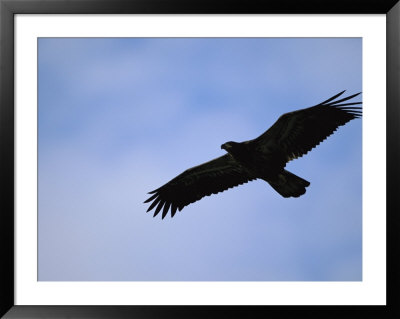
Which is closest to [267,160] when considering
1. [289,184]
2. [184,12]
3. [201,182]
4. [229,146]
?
[289,184]

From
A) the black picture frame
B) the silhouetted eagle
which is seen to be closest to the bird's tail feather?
the silhouetted eagle

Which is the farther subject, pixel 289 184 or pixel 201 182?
pixel 201 182

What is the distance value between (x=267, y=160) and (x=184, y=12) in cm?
181

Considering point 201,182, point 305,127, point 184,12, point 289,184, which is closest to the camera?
point 184,12

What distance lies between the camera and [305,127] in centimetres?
418

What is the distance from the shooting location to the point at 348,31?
3230 millimetres

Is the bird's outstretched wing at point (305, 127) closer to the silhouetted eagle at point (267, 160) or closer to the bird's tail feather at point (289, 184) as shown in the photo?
the silhouetted eagle at point (267, 160)

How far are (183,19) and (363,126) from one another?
1.48m

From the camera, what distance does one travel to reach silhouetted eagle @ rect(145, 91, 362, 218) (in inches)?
160

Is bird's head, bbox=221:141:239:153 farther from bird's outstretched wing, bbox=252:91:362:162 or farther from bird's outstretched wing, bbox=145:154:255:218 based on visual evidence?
bird's outstretched wing, bbox=145:154:255:218

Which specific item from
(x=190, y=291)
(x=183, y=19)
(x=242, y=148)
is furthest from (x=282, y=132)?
(x=190, y=291)

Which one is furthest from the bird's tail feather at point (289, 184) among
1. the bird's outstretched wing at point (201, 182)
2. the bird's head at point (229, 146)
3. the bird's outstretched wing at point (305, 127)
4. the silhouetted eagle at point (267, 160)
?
the bird's head at point (229, 146)

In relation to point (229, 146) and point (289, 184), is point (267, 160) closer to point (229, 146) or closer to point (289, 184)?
point (289, 184)

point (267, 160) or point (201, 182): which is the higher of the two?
point (267, 160)
